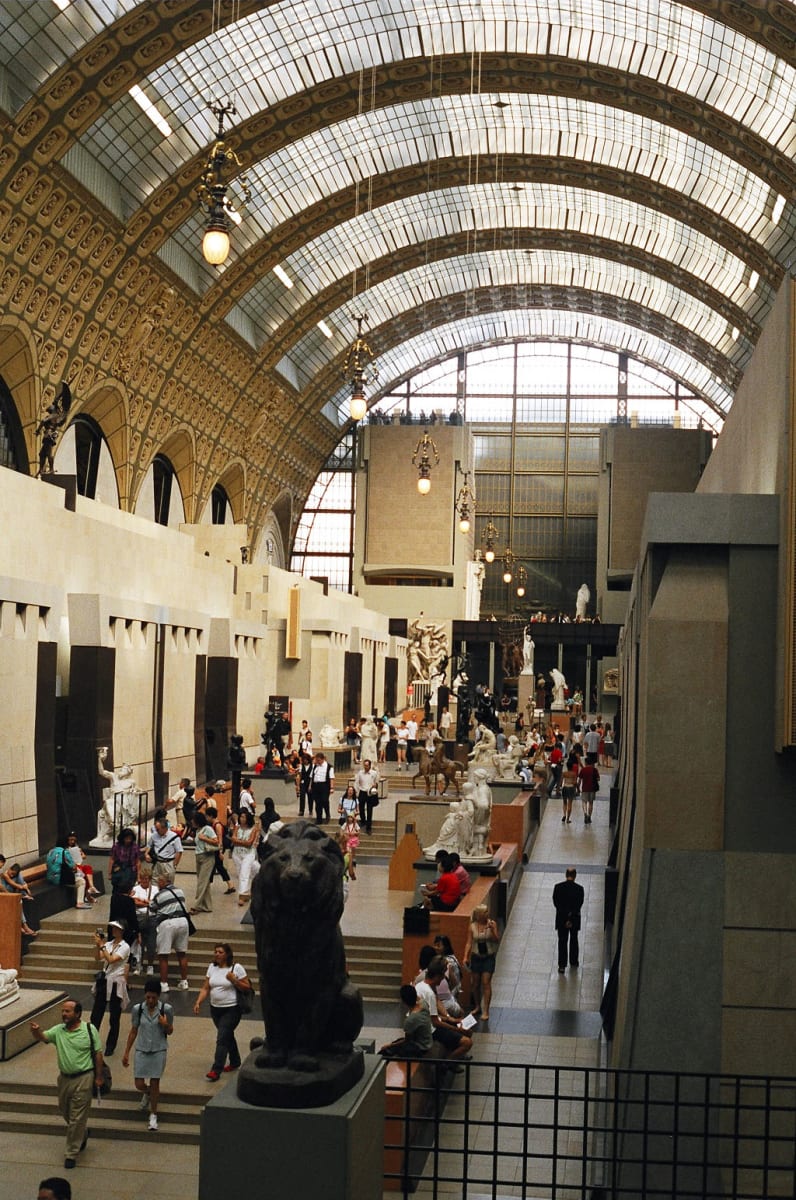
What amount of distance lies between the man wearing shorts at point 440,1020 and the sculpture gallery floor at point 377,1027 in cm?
104

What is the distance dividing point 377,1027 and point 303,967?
7478 millimetres

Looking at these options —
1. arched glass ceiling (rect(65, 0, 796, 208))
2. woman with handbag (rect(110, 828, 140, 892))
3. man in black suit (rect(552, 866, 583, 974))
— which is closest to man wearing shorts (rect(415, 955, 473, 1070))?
man in black suit (rect(552, 866, 583, 974))

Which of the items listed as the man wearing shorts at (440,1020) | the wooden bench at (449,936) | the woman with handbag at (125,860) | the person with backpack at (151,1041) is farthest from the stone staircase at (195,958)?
the person with backpack at (151,1041)

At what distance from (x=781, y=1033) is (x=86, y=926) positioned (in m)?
9.18

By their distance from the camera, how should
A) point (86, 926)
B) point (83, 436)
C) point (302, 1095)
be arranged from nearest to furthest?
1. point (302, 1095)
2. point (86, 926)
3. point (83, 436)

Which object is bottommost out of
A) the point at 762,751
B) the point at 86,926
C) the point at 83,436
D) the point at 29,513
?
the point at 86,926

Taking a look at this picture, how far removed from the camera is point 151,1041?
33.9 ft

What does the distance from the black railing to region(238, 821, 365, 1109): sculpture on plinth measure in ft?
5.57

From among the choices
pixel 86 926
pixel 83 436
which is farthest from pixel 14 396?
pixel 86 926

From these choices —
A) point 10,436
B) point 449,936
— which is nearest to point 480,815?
point 449,936

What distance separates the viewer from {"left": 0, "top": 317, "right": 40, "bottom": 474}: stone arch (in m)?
32.4

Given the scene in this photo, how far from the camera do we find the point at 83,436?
39.7m

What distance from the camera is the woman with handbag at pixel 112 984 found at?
1168 centimetres

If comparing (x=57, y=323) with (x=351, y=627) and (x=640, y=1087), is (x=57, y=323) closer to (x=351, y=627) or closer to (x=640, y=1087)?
(x=351, y=627)
